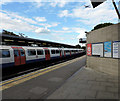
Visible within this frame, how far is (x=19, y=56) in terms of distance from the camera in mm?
9898

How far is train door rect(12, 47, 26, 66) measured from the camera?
9.50 metres

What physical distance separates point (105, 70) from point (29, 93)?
20.5 feet

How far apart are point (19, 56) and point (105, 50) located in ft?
27.1

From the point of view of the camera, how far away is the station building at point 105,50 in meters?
6.93

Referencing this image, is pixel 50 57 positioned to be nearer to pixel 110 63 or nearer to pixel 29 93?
pixel 110 63

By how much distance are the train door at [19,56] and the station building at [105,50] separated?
713 cm

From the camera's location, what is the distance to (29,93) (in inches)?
180

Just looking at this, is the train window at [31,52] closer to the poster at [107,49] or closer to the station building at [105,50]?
the station building at [105,50]

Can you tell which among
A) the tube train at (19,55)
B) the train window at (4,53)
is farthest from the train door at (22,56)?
the train window at (4,53)

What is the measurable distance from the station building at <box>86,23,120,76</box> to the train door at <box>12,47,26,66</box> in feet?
23.4

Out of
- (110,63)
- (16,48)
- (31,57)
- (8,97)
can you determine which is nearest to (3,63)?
(16,48)

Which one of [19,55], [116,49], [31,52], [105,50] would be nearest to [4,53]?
[19,55]

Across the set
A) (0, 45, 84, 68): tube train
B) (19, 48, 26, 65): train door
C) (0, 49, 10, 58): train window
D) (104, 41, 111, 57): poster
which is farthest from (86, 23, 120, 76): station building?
(0, 49, 10, 58): train window

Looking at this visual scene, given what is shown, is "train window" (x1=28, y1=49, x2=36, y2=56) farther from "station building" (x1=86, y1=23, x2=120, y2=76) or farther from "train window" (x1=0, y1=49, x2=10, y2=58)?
"station building" (x1=86, y1=23, x2=120, y2=76)
